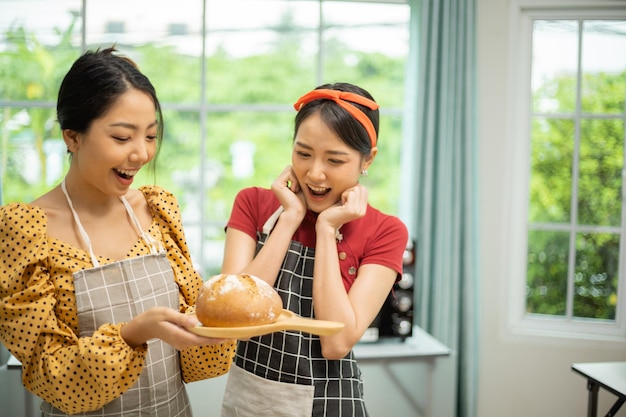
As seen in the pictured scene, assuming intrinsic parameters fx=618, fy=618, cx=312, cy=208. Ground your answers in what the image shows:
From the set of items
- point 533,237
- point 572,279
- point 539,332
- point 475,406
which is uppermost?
point 533,237

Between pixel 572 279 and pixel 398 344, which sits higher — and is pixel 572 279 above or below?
above

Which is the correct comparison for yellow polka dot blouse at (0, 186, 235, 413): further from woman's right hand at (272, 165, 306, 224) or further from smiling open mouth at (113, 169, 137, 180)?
woman's right hand at (272, 165, 306, 224)

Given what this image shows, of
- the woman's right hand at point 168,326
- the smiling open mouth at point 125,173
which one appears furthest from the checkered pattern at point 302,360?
the smiling open mouth at point 125,173

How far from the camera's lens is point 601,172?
3496mm

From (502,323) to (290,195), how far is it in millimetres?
2462

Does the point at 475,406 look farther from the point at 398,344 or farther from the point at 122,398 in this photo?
the point at 122,398

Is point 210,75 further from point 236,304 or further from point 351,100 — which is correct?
point 236,304

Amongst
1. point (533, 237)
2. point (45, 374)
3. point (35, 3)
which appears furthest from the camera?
point (533, 237)

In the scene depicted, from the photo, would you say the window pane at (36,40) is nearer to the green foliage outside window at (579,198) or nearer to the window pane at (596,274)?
the green foliage outside window at (579,198)

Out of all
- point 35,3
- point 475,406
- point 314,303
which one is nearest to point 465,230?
point 475,406

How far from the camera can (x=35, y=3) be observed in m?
3.32

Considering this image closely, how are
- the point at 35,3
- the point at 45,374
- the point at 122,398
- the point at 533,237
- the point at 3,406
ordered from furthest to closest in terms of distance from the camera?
1. the point at 533,237
2. the point at 35,3
3. the point at 3,406
4. the point at 122,398
5. the point at 45,374

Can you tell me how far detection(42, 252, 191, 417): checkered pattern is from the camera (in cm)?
125

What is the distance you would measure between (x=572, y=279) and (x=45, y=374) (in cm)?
309
